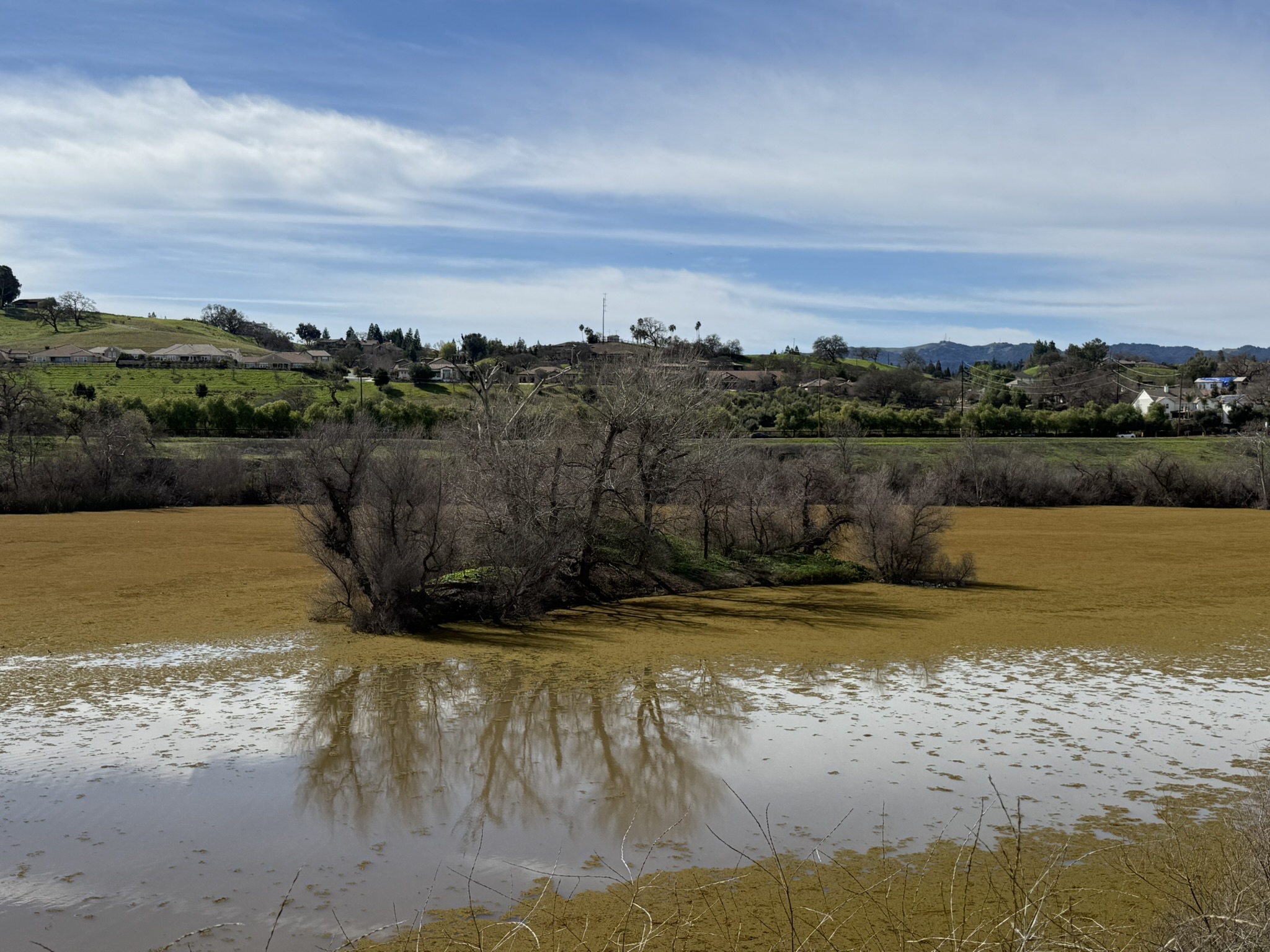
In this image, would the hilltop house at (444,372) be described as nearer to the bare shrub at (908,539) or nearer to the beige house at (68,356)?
the beige house at (68,356)

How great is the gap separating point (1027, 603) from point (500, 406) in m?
14.2

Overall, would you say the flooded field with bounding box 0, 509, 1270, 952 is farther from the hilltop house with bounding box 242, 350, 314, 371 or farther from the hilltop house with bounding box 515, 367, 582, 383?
the hilltop house with bounding box 242, 350, 314, 371

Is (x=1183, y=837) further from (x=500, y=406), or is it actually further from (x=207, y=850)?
(x=500, y=406)

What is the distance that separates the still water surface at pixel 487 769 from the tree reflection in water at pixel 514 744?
50 mm

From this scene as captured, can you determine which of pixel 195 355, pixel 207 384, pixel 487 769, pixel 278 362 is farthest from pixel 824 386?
pixel 487 769

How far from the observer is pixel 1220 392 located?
134 m

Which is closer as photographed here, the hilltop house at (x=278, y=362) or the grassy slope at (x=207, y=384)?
the grassy slope at (x=207, y=384)

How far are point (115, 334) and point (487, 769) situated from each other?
168 m

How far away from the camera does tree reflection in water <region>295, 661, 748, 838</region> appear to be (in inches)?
427

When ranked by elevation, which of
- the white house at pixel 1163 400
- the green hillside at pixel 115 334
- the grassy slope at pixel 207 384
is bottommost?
the grassy slope at pixel 207 384

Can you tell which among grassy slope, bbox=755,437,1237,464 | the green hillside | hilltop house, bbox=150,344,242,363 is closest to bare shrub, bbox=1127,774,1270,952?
grassy slope, bbox=755,437,1237,464

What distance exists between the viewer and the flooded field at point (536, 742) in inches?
361

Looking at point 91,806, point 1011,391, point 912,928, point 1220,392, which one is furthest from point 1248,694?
point 1220,392

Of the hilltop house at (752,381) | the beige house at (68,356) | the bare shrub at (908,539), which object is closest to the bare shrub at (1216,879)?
the bare shrub at (908,539)
